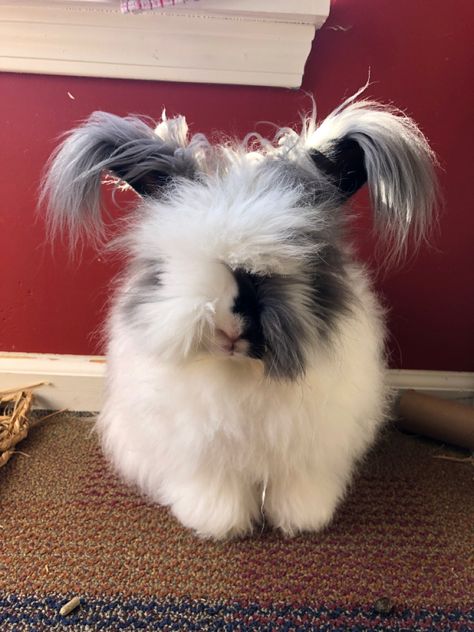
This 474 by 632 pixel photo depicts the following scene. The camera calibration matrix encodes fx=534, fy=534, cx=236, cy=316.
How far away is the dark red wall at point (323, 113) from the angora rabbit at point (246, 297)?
369 mm

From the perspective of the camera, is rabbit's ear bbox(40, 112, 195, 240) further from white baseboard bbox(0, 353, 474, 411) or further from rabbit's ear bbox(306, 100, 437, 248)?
white baseboard bbox(0, 353, 474, 411)

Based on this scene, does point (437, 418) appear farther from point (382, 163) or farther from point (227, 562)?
point (382, 163)

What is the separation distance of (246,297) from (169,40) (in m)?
0.75

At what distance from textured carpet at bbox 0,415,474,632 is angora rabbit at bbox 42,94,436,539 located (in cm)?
7

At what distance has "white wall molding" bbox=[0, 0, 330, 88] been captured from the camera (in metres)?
1.12

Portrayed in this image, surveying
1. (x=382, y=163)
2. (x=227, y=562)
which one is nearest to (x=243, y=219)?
(x=382, y=163)

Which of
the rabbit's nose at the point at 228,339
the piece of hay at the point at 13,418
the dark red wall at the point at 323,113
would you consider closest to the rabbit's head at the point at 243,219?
the rabbit's nose at the point at 228,339

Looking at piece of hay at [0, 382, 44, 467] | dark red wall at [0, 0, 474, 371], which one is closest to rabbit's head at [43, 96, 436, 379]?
dark red wall at [0, 0, 474, 371]

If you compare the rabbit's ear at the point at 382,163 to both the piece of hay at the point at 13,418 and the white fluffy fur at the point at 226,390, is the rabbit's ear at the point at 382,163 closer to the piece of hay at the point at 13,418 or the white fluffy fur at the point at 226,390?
the white fluffy fur at the point at 226,390

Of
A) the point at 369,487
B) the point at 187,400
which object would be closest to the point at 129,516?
the point at 187,400

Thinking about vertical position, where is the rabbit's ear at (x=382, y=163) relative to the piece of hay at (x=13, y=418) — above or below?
above

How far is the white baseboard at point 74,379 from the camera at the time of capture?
146 cm

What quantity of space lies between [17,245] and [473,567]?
124 centimetres

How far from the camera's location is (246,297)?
0.72 metres
